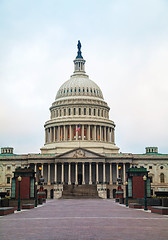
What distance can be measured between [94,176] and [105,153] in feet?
28.3

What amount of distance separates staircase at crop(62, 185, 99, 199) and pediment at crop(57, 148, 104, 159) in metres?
11.8

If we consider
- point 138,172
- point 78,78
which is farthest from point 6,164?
point 138,172

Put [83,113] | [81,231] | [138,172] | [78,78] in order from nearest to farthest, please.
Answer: [81,231]
[138,172]
[83,113]
[78,78]

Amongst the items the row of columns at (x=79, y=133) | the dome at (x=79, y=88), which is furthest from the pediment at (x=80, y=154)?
the dome at (x=79, y=88)

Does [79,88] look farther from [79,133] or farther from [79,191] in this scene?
[79,191]

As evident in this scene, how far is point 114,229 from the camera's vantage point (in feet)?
81.4

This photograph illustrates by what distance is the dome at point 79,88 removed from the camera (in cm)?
15162

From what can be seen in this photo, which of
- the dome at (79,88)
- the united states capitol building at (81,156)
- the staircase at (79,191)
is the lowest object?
the staircase at (79,191)

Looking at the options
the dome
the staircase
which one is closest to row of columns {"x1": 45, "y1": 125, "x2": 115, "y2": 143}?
the dome

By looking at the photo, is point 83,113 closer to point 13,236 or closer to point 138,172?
point 138,172

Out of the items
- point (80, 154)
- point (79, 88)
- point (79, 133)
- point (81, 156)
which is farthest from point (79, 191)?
point (79, 88)

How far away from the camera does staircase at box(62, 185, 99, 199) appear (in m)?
109

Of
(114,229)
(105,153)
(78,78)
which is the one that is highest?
(78,78)

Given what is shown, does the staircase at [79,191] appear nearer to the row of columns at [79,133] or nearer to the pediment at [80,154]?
the pediment at [80,154]
